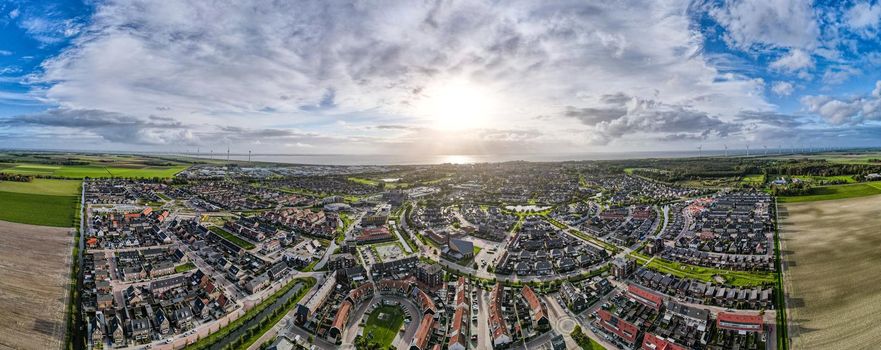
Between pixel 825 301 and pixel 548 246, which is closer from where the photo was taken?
pixel 825 301

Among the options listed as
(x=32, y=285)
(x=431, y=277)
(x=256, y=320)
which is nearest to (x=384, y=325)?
(x=431, y=277)

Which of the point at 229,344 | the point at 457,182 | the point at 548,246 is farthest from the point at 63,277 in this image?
the point at 457,182

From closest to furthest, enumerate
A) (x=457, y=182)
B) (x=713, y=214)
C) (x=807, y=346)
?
(x=807, y=346), (x=713, y=214), (x=457, y=182)

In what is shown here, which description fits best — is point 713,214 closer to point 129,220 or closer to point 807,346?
point 807,346

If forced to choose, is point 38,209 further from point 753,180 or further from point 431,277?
point 753,180

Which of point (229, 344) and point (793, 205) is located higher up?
point (793, 205)

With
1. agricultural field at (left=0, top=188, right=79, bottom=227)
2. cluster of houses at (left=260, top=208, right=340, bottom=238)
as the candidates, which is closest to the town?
cluster of houses at (left=260, top=208, right=340, bottom=238)

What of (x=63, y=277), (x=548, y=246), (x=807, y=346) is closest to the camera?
(x=807, y=346)

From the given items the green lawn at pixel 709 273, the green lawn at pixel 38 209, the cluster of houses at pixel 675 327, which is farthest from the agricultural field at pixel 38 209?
the green lawn at pixel 709 273
